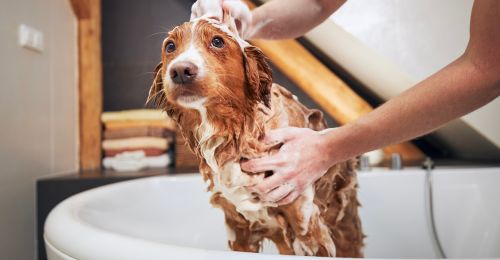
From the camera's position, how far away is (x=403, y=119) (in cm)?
48

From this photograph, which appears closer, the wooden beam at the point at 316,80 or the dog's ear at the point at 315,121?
the dog's ear at the point at 315,121

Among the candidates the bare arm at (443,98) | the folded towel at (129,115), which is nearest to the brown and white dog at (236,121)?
the bare arm at (443,98)

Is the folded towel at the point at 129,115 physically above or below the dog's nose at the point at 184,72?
below

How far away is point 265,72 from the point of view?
0.53 meters

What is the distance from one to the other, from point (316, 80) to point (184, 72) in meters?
0.37

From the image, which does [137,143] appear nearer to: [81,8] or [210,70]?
[81,8]

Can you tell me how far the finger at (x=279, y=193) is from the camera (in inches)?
20.8

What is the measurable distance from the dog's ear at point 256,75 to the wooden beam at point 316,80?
20 centimetres

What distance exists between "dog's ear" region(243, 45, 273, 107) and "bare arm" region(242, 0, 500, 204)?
0.06 m

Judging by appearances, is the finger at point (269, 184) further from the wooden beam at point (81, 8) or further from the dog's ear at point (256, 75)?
the wooden beam at point (81, 8)

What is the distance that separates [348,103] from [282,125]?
243 millimetres

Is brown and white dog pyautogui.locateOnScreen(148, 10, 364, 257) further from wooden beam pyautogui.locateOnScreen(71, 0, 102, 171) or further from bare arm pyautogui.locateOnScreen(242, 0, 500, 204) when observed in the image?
wooden beam pyautogui.locateOnScreen(71, 0, 102, 171)

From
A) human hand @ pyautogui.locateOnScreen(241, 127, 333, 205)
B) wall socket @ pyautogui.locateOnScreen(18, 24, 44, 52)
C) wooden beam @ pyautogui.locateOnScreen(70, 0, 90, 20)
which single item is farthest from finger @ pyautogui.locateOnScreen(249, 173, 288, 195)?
wooden beam @ pyautogui.locateOnScreen(70, 0, 90, 20)

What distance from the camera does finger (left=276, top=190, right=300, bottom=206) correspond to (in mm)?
537
